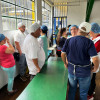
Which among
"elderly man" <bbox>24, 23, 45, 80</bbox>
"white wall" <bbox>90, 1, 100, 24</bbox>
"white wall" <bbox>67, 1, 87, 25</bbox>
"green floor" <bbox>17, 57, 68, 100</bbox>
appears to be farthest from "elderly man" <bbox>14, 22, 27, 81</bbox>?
"white wall" <bbox>90, 1, 100, 24</bbox>

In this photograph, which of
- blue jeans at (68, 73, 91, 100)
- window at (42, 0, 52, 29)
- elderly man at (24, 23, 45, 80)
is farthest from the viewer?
window at (42, 0, 52, 29)

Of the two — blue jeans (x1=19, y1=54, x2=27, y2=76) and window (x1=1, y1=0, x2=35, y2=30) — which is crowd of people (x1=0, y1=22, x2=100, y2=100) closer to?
blue jeans (x1=19, y1=54, x2=27, y2=76)

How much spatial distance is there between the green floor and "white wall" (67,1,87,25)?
6.24 metres

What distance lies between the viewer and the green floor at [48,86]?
4.17 feet

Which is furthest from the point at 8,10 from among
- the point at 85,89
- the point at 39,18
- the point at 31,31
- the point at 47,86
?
the point at 85,89

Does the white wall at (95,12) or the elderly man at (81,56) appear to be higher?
the white wall at (95,12)

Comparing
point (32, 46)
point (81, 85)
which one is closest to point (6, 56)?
point (32, 46)

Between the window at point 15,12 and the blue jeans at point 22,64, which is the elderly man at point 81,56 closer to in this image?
the blue jeans at point 22,64

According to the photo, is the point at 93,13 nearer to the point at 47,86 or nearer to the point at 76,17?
the point at 76,17

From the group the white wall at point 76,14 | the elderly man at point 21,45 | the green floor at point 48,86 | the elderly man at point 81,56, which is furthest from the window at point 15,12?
the white wall at point 76,14

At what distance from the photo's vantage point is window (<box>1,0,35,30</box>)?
8.72ft

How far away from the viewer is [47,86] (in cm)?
150

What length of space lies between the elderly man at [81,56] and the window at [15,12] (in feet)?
6.47

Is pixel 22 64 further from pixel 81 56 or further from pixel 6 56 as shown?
pixel 81 56
